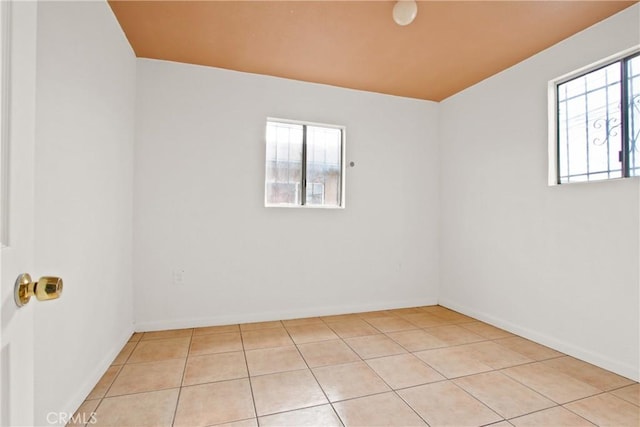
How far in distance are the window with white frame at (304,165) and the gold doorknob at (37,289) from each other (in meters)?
2.59

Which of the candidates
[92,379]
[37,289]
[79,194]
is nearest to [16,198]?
[37,289]

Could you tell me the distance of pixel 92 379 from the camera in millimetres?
1886

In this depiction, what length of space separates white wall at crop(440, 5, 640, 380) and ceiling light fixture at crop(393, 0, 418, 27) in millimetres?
1427

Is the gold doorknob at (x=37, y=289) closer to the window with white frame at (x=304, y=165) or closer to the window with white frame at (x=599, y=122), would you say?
the window with white frame at (x=304, y=165)

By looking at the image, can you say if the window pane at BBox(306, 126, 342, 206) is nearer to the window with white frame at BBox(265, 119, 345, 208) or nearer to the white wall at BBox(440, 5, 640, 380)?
the window with white frame at BBox(265, 119, 345, 208)

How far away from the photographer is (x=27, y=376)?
0.70 meters

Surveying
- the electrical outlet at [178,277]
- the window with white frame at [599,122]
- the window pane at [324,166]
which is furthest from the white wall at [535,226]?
the electrical outlet at [178,277]

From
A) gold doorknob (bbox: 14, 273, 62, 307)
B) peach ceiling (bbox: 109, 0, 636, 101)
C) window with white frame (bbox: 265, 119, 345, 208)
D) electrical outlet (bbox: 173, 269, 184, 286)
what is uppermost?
peach ceiling (bbox: 109, 0, 636, 101)

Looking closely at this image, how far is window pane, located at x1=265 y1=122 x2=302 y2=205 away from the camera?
3.29 m

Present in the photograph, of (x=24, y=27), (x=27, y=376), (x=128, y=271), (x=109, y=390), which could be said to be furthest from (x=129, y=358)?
(x=24, y=27)

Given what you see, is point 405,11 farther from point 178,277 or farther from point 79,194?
point 178,277

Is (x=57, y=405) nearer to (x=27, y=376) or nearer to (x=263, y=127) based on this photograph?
(x=27, y=376)

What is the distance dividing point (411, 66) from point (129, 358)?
137 inches

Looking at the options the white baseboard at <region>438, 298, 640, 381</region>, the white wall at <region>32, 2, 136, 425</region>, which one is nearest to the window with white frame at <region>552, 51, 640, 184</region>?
the white baseboard at <region>438, 298, 640, 381</region>
